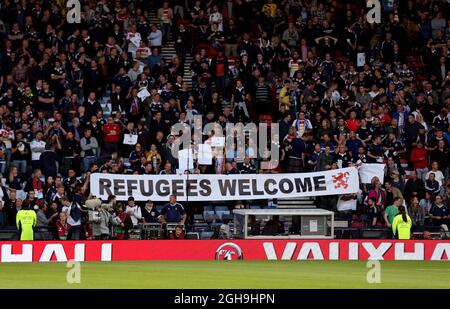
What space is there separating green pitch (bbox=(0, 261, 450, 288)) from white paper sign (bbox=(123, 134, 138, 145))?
640cm

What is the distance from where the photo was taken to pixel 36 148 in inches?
1567

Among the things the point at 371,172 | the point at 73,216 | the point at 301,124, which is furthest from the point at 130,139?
the point at 371,172

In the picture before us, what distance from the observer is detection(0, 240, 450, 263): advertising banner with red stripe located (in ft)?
117

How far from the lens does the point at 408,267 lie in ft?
114

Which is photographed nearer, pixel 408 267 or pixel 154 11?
pixel 408 267

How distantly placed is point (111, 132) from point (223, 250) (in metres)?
6.12

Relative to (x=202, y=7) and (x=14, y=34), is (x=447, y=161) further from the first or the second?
(x=14, y=34)

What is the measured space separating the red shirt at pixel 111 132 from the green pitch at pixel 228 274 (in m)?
6.29

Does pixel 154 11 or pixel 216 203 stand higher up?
pixel 154 11

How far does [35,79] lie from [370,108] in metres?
10.6

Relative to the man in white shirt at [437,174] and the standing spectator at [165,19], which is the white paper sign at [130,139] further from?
the man in white shirt at [437,174]

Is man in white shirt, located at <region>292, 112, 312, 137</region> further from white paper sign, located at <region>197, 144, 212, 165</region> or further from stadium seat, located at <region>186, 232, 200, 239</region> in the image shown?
stadium seat, located at <region>186, 232, 200, 239</region>

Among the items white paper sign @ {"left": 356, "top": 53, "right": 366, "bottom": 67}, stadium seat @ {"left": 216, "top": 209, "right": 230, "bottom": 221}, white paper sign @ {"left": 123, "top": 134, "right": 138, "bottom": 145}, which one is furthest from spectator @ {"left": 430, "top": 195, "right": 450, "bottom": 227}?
white paper sign @ {"left": 123, "top": 134, "right": 138, "bottom": 145}
